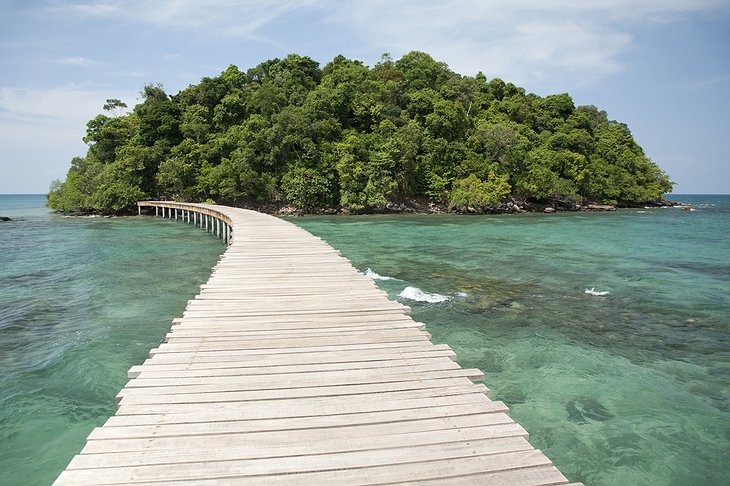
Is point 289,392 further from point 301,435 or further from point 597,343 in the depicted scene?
point 597,343

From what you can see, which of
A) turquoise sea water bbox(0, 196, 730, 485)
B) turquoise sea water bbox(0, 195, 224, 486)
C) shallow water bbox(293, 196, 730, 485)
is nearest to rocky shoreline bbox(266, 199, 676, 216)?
turquoise sea water bbox(0, 195, 224, 486)

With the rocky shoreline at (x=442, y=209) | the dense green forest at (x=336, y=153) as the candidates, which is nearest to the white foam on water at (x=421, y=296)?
the dense green forest at (x=336, y=153)

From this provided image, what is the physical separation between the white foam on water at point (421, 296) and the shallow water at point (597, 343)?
0.05 m

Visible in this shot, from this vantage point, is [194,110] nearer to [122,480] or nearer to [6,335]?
[6,335]

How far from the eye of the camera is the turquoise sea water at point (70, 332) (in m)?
4.80

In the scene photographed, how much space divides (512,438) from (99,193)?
4151 centimetres

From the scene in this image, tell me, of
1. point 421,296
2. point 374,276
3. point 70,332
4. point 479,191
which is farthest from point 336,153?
point 70,332

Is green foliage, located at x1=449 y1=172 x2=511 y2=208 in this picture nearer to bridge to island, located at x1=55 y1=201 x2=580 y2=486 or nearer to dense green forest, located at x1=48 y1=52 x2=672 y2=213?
dense green forest, located at x1=48 y1=52 x2=672 y2=213

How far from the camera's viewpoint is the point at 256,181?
126 ft

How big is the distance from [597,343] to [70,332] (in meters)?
9.30

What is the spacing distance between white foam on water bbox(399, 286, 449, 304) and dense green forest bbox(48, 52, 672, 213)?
27779mm

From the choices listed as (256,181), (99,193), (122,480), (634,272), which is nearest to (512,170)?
(256,181)

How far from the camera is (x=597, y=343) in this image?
7.41 m

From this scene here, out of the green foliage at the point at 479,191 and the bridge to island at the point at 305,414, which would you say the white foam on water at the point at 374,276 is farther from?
the green foliage at the point at 479,191
